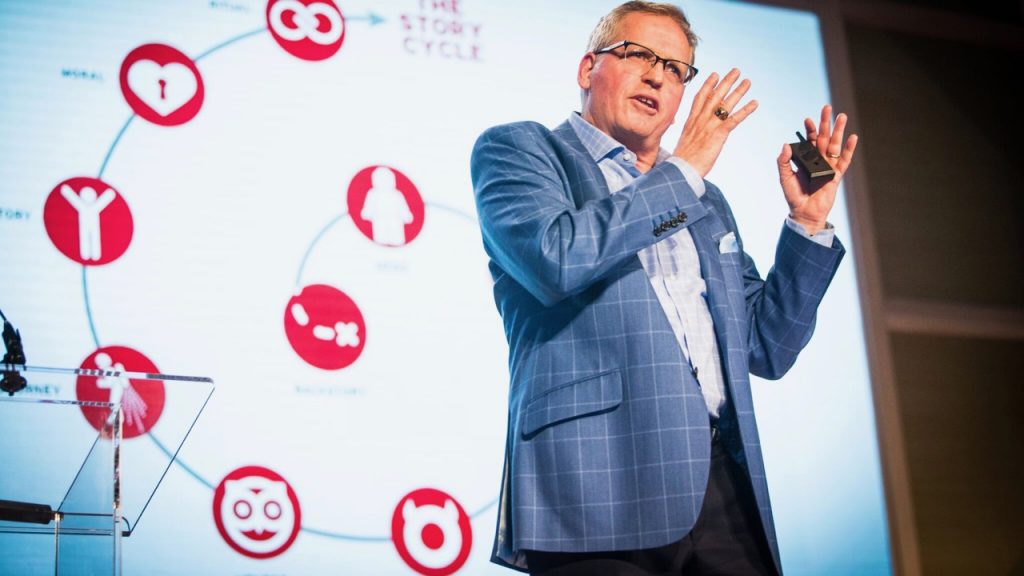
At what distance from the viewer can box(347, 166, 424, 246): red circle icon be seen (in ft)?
8.11

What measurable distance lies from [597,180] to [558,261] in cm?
28

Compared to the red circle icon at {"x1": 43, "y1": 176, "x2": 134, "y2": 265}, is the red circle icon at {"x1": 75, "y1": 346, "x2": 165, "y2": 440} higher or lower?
the red circle icon at {"x1": 43, "y1": 176, "x2": 134, "y2": 265}

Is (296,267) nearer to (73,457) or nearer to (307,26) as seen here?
(307,26)

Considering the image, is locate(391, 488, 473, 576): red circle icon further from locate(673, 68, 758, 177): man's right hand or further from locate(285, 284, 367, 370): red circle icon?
locate(673, 68, 758, 177): man's right hand

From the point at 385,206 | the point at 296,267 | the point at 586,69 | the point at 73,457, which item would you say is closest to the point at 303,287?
the point at 296,267

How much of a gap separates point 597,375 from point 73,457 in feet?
2.46

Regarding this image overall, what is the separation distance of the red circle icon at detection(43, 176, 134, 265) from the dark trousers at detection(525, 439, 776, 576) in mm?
1192

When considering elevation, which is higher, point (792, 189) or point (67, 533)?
point (792, 189)

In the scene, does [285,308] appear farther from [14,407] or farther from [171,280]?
[14,407]

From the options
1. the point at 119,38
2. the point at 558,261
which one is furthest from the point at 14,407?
the point at 119,38

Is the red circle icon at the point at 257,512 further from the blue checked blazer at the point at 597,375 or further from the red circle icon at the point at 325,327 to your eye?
the blue checked blazer at the point at 597,375

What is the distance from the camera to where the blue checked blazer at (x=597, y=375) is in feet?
4.97

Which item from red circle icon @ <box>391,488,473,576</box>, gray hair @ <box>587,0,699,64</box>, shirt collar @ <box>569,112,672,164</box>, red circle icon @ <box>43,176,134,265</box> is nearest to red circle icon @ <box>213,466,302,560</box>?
red circle icon @ <box>391,488,473,576</box>

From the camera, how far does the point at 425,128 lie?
260cm
